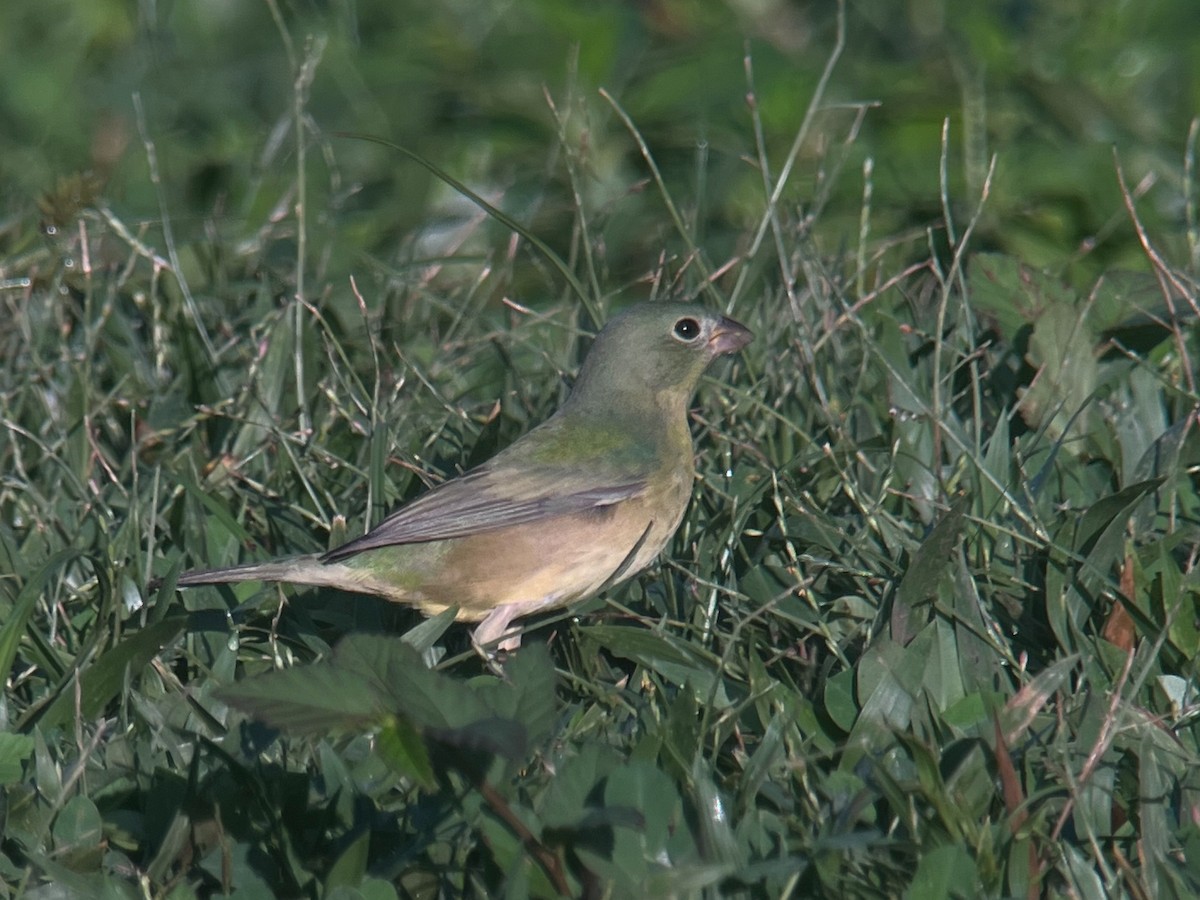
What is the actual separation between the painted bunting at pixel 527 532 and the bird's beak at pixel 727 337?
30cm

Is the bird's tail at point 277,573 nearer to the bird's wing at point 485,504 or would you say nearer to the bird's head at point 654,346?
the bird's wing at point 485,504

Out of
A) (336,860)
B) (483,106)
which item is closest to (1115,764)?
(336,860)

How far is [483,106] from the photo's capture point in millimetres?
7188

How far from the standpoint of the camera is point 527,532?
4.17 metres

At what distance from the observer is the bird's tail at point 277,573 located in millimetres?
3803

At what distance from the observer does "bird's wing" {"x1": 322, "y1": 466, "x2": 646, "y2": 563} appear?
396 centimetres

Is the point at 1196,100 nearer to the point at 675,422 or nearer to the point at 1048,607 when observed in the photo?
the point at 675,422

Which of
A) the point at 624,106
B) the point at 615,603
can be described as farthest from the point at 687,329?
the point at 624,106

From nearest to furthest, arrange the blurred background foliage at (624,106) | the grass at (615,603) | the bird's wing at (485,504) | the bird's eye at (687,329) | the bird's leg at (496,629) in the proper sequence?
the grass at (615,603)
the bird's wing at (485,504)
the bird's leg at (496,629)
the bird's eye at (687,329)
the blurred background foliage at (624,106)

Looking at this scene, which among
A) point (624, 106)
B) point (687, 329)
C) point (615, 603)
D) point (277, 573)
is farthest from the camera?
point (624, 106)

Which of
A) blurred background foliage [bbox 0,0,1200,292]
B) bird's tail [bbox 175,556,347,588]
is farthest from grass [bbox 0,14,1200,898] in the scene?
blurred background foliage [bbox 0,0,1200,292]

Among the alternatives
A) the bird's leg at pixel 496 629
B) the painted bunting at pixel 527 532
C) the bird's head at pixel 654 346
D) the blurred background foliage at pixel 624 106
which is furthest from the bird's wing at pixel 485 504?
the blurred background foliage at pixel 624 106

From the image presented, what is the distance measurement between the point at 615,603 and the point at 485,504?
41 cm

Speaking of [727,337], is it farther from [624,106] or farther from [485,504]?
[624,106]
